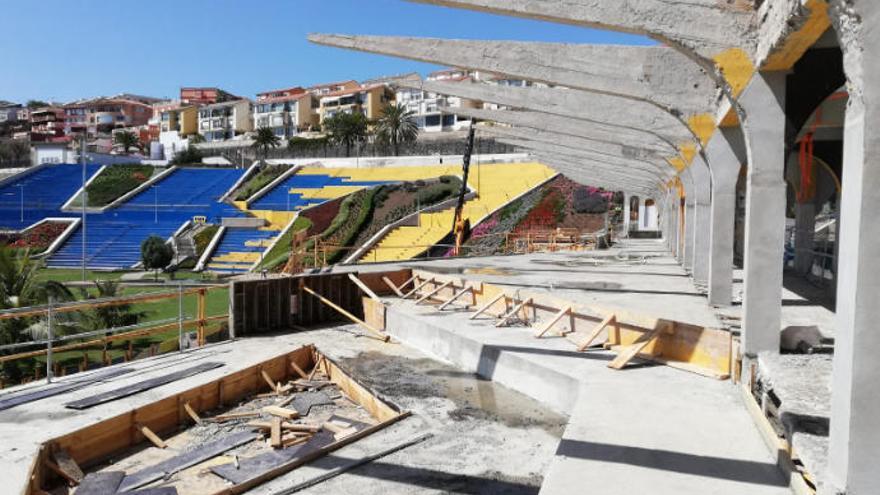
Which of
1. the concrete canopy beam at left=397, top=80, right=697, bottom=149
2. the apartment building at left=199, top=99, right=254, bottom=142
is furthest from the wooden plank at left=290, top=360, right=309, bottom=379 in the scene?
the apartment building at left=199, top=99, right=254, bottom=142

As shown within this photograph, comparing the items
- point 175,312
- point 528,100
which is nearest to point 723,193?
point 528,100

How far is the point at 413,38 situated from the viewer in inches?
326

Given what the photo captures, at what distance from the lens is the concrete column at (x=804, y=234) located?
16562mm

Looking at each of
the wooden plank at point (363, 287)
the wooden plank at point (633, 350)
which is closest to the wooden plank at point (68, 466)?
the wooden plank at point (633, 350)

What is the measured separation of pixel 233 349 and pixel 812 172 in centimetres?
1474

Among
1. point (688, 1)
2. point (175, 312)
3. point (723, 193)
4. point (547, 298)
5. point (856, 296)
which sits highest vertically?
point (688, 1)

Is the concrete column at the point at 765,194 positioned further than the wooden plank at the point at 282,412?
No

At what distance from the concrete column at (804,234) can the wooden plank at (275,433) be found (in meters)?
13.6

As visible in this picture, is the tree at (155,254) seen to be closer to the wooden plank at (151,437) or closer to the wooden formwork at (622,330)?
the wooden formwork at (622,330)

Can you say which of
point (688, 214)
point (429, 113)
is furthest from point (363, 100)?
point (688, 214)

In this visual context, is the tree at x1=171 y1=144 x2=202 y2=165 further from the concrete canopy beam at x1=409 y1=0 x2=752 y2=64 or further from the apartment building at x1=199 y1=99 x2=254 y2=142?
the concrete canopy beam at x1=409 y1=0 x2=752 y2=64

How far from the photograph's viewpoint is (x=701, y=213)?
1362 cm

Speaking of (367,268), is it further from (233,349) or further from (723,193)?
(723,193)

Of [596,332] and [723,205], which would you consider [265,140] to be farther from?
[723,205]
